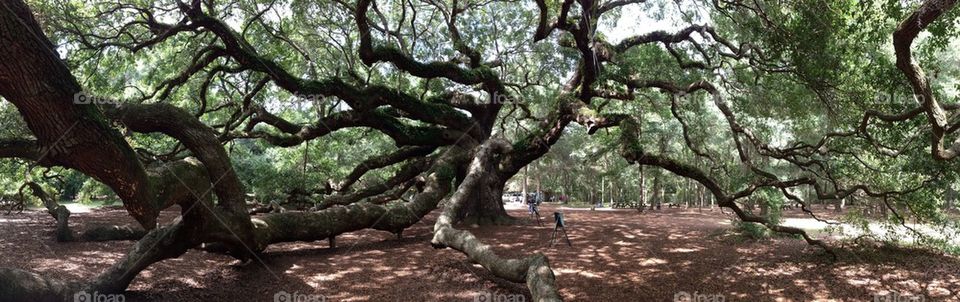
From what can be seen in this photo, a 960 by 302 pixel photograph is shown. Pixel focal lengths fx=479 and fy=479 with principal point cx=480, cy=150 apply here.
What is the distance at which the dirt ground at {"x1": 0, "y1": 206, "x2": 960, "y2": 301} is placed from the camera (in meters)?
6.37

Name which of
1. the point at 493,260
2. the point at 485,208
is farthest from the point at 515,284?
the point at 485,208

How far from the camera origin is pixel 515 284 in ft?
21.7

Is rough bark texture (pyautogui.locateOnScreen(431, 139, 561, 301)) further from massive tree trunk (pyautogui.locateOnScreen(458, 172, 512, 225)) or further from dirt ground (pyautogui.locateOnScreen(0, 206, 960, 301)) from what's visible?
massive tree trunk (pyautogui.locateOnScreen(458, 172, 512, 225))

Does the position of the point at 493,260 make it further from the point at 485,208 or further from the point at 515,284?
the point at 485,208

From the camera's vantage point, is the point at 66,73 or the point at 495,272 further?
the point at 495,272

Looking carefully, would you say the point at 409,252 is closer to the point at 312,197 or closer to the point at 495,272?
the point at 495,272

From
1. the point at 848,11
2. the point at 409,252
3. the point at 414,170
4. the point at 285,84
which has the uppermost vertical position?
the point at 848,11

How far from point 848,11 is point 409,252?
27.9ft

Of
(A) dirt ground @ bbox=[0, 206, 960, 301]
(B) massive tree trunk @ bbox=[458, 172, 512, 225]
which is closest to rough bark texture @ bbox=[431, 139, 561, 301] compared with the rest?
(A) dirt ground @ bbox=[0, 206, 960, 301]

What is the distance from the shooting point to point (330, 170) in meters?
20.8

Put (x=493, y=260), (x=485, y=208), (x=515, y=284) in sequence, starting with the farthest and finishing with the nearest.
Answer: (x=485, y=208) → (x=515, y=284) → (x=493, y=260)

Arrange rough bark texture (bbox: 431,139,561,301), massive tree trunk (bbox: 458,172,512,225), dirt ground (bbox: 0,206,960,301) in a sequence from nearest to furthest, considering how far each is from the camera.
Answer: rough bark texture (bbox: 431,139,561,301)
dirt ground (bbox: 0,206,960,301)
massive tree trunk (bbox: 458,172,512,225)

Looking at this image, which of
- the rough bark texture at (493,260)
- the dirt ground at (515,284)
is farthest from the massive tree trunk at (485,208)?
the rough bark texture at (493,260)

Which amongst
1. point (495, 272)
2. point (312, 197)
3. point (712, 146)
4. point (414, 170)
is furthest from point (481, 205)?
point (712, 146)
